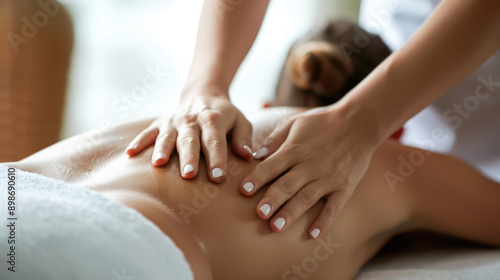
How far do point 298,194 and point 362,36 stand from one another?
2.99 feet

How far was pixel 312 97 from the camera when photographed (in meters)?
1.61

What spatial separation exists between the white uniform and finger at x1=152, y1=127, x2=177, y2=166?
1000mm

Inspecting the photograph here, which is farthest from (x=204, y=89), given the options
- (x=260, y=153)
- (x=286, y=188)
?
(x=286, y=188)

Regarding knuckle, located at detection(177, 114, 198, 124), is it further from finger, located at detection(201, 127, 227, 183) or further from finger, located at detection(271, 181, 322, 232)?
finger, located at detection(271, 181, 322, 232)

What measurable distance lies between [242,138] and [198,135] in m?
0.08

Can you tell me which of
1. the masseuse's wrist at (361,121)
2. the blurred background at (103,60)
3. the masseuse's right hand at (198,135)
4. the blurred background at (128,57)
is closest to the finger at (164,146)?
the masseuse's right hand at (198,135)

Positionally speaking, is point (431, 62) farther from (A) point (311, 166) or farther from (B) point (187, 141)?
(B) point (187, 141)

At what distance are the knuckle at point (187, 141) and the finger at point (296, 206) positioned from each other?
0.63 ft

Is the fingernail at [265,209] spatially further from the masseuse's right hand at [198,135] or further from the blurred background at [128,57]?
the blurred background at [128,57]

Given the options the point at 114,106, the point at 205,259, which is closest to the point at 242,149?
the point at 205,259

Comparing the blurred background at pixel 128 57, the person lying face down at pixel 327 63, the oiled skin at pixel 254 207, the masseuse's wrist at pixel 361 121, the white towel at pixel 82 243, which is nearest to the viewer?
the white towel at pixel 82 243

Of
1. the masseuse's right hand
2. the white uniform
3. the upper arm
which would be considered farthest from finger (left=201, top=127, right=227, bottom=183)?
the white uniform

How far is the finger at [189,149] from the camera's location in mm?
839

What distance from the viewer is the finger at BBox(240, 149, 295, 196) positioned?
2.80 feet
